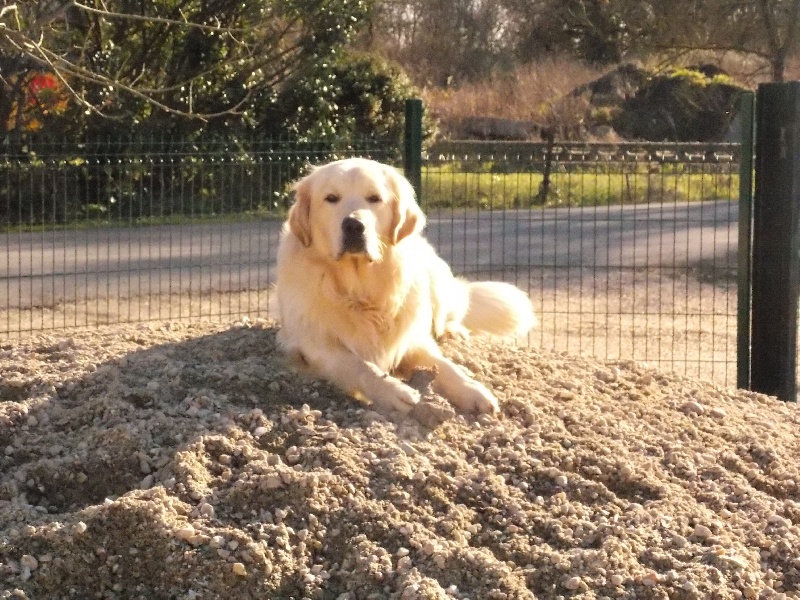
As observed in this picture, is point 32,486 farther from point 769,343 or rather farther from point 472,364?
point 769,343

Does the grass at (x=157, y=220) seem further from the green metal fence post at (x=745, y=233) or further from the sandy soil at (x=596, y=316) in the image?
the green metal fence post at (x=745, y=233)

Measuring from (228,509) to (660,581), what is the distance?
1520 mm

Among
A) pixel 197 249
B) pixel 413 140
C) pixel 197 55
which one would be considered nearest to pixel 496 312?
pixel 413 140

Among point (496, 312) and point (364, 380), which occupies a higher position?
point (496, 312)

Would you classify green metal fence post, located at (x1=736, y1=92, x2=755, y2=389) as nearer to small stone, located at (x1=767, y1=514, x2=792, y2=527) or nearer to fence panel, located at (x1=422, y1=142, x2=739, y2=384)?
fence panel, located at (x1=422, y1=142, x2=739, y2=384)

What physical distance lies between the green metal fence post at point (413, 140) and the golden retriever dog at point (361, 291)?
1.95 meters

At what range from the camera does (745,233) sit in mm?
→ 6762

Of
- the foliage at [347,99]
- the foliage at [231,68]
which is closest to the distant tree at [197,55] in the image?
the foliage at [231,68]

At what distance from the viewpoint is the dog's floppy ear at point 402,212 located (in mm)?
5242

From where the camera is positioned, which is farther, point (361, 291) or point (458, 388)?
Answer: point (361, 291)

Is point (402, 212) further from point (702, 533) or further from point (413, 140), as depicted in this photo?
point (413, 140)

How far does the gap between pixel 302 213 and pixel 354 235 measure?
0.37m

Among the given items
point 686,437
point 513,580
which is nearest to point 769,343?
point 686,437

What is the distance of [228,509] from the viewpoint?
13.1 ft
